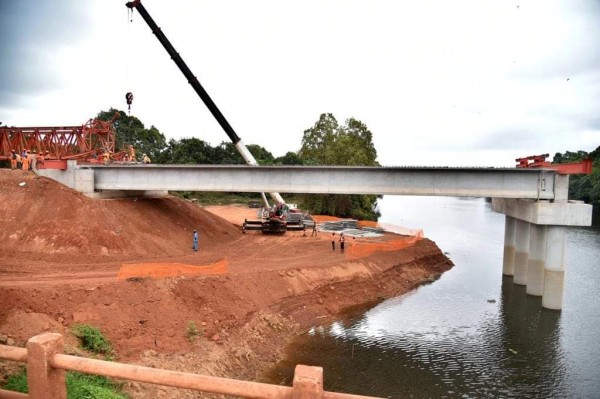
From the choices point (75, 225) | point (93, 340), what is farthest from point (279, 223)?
point (93, 340)

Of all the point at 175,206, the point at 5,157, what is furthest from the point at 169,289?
the point at 5,157

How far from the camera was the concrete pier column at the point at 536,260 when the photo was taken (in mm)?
30538

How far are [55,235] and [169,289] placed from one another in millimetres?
12235

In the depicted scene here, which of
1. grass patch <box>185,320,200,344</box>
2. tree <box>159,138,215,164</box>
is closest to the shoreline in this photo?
grass patch <box>185,320,200,344</box>

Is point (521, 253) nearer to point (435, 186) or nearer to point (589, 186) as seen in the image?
point (435, 186)

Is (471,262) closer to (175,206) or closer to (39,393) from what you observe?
(175,206)

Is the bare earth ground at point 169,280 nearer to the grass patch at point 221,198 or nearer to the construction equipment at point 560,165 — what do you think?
the construction equipment at point 560,165

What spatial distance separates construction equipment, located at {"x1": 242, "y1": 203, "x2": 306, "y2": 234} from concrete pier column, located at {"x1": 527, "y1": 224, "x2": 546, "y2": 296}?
73.3 feet

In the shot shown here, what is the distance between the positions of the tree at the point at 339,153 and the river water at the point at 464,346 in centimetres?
2992

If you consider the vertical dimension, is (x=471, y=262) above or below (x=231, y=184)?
below

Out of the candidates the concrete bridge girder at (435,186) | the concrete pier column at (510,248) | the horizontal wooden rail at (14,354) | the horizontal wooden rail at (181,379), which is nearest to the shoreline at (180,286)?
the concrete bridge girder at (435,186)

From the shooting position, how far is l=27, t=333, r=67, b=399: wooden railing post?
6.66 m

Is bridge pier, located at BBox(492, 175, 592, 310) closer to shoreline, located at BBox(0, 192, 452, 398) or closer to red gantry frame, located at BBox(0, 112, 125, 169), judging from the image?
shoreline, located at BBox(0, 192, 452, 398)

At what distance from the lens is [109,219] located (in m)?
31.5
